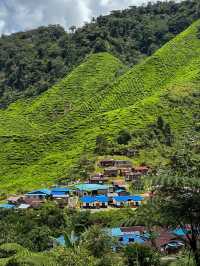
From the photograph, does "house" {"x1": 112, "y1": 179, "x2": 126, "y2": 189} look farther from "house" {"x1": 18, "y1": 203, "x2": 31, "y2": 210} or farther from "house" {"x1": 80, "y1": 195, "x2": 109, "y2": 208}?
"house" {"x1": 18, "y1": 203, "x2": 31, "y2": 210}

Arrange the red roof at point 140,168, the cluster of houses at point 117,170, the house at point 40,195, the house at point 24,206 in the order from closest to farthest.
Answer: the house at point 24,206 → the house at point 40,195 → the cluster of houses at point 117,170 → the red roof at point 140,168

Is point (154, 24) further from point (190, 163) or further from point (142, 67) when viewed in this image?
point (190, 163)

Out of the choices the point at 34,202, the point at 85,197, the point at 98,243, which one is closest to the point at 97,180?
the point at 85,197

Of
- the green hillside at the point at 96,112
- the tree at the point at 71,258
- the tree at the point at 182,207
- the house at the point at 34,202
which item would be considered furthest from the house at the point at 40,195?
the tree at the point at 182,207

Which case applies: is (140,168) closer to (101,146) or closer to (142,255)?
(101,146)

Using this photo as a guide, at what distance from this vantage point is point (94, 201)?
170 ft

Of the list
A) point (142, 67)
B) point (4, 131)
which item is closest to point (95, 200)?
point (4, 131)

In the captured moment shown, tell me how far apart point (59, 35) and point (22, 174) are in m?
77.7

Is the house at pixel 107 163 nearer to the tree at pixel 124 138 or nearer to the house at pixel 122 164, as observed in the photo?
the house at pixel 122 164

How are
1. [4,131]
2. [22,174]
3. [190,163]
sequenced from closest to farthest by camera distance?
[190,163]
[22,174]
[4,131]

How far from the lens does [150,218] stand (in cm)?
1166

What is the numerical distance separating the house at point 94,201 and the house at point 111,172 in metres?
8.72

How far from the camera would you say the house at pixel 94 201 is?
51.7 meters

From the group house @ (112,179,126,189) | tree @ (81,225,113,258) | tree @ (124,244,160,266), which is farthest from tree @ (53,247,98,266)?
house @ (112,179,126,189)
